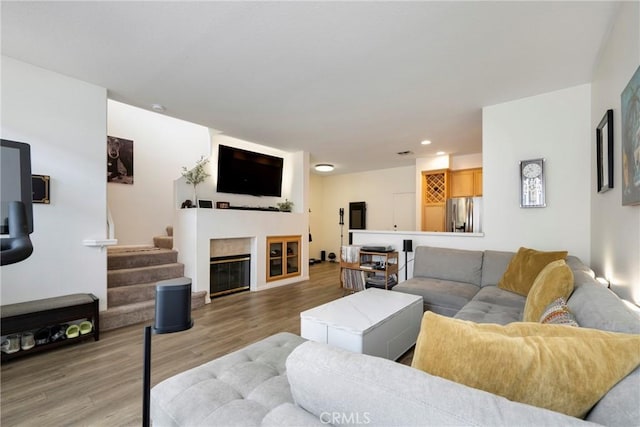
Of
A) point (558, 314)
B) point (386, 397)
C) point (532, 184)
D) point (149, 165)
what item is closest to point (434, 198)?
point (532, 184)

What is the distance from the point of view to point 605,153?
2.21 m

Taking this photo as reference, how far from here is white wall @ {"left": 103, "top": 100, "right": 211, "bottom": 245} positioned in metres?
4.68

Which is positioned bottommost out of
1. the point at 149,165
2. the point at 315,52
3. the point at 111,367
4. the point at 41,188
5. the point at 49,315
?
the point at 111,367

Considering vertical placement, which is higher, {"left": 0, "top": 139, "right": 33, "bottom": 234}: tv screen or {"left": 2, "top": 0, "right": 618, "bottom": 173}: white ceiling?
{"left": 2, "top": 0, "right": 618, "bottom": 173}: white ceiling

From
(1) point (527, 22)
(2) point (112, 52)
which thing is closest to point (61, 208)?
(2) point (112, 52)

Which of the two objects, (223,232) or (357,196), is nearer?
(223,232)

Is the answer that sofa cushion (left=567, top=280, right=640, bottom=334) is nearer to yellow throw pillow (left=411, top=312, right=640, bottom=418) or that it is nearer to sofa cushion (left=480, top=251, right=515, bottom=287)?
yellow throw pillow (left=411, top=312, right=640, bottom=418)

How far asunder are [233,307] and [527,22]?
4166 millimetres

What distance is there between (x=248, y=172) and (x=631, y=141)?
475 cm

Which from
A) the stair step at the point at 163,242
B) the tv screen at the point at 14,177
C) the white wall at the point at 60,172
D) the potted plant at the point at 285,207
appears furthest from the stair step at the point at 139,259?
the tv screen at the point at 14,177

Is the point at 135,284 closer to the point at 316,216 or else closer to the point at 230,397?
the point at 230,397

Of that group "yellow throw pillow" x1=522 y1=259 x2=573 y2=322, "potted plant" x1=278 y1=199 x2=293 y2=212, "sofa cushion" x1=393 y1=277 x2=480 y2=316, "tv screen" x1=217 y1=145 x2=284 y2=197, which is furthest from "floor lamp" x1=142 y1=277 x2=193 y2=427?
"potted plant" x1=278 y1=199 x2=293 y2=212

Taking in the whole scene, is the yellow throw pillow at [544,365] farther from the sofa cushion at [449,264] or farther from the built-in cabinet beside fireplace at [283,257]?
→ the built-in cabinet beside fireplace at [283,257]

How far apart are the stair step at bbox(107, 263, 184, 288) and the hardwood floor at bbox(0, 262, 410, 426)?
2.33ft
